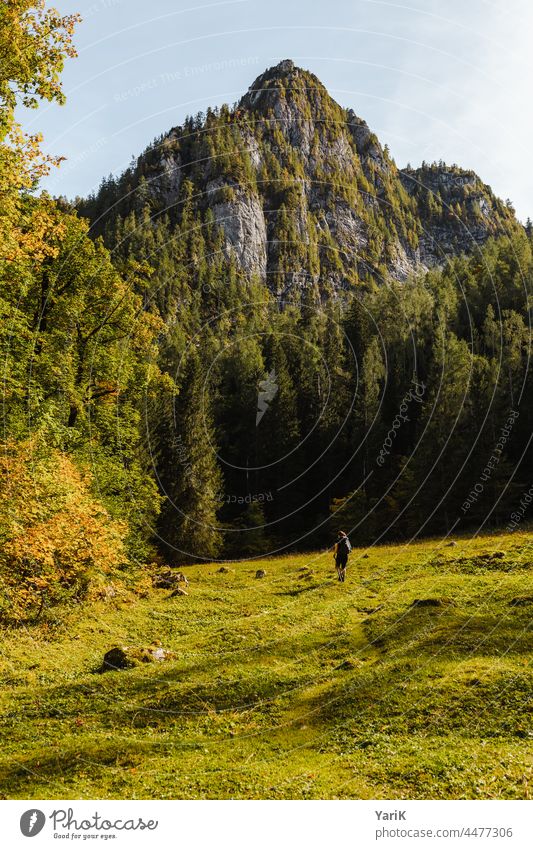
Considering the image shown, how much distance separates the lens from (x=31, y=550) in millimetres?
15805

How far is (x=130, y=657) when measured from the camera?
20266 mm

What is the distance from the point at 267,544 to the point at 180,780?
5564 cm

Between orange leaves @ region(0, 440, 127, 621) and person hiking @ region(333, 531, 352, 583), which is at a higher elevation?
orange leaves @ region(0, 440, 127, 621)

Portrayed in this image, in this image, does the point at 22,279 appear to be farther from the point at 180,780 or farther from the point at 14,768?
the point at 180,780

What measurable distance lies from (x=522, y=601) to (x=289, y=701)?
11.6 meters

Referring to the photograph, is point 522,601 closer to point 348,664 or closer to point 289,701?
point 348,664

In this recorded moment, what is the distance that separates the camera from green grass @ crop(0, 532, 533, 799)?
1163 cm

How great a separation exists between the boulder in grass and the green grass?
51cm

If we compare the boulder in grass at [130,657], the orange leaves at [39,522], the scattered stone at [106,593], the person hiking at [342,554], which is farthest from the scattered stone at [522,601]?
the scattered stone at [106,593]

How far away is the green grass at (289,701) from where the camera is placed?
1163cm

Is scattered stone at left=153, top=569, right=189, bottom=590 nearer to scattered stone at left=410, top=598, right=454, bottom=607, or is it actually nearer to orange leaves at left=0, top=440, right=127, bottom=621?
orange leaves at left=0, top=440, right=127, bottom=621

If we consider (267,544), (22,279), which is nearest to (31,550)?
(22,279)

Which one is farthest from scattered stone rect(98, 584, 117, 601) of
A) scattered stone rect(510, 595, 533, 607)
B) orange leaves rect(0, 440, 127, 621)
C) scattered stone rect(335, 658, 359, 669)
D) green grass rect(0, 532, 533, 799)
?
scattered stone rect(510, 595, 533, 607)

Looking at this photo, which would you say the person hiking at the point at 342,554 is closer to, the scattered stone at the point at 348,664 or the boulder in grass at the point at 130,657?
the scattered stone at the point at 348,664
